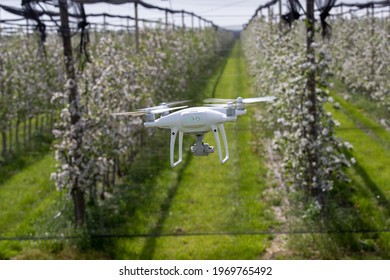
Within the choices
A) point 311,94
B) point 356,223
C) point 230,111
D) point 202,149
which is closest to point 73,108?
point 311,94

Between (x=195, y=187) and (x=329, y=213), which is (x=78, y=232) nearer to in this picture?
(x=195, y=187)

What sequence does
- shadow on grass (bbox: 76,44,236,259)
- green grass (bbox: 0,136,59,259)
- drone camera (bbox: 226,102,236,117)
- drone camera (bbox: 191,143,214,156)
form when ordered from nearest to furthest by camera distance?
1. drone camera (bbox: 226,102,236,117)
2. drone camera (bbox: 191,143,214,156)
3. shadow on grass (bbox: 76,44,236,259)
4. green grass (bbox: 0,136,59,259)

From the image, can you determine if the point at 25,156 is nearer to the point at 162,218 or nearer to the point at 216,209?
the point at 162,218

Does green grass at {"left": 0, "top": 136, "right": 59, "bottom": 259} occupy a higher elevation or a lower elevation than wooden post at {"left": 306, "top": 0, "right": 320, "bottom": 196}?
lower

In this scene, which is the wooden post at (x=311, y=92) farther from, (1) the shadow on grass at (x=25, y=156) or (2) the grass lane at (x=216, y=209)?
(1) the shadow on grass at (x=25, y=156)

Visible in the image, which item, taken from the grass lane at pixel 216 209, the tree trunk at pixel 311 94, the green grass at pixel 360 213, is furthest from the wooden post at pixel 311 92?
the grass lane at pixel 216 209

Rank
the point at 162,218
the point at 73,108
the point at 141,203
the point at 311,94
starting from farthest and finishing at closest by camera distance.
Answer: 1. the point at 141,203
2. the point at 162,218
3. the point at 73,108
4. the point at 311,94

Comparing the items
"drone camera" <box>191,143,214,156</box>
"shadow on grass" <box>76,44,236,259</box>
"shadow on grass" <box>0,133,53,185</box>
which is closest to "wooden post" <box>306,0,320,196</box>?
"shadow on grass" <box>76,44,236,259</box>

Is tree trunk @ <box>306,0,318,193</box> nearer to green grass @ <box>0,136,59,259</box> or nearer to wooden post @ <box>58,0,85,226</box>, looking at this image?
wooden post @ <box>58,0,85,226</box>

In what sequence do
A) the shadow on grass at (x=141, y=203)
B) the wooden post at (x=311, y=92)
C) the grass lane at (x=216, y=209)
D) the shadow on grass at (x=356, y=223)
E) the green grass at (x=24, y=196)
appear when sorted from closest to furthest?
the wooden post at (x=311, y=92)
the shadow on grass at (x=356, y=223)
the grass lane at (x=216, y=209)
the shadow on grass at (x=141, y=203)
the green grass at (x=24, y=196)

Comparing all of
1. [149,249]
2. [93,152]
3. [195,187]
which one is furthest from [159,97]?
[149,249]

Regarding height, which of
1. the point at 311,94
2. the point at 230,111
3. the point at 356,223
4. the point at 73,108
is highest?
the point at 230,111
